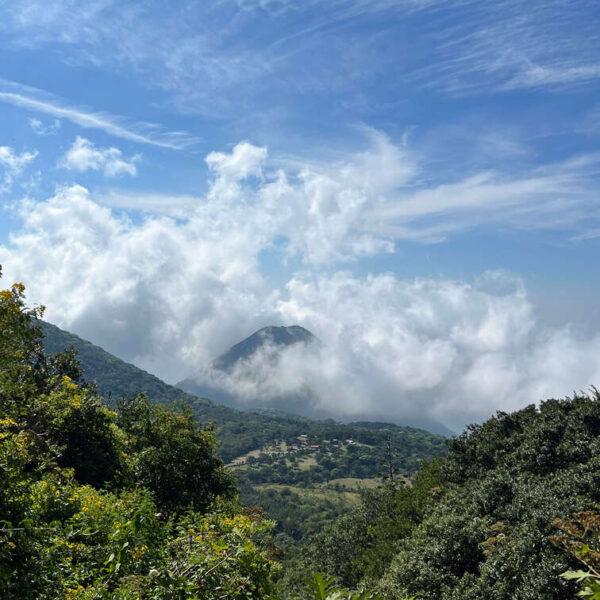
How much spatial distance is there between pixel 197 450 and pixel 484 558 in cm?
2053

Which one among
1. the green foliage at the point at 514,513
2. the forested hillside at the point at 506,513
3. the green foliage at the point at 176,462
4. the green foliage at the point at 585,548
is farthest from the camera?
the green foliage at the point at 176,462

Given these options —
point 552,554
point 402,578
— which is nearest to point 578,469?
point 552,554

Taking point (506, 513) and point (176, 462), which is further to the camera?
point (506, 513)

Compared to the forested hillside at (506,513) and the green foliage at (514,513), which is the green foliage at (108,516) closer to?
the forested hillside at (506,513)

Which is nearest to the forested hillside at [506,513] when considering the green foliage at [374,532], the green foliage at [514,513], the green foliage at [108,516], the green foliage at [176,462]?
the green foliage at [514,513]

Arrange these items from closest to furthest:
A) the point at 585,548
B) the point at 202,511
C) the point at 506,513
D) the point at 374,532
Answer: the point at 585,548 → the point at 202,511 → the point at 506,513 → the point at 374,532

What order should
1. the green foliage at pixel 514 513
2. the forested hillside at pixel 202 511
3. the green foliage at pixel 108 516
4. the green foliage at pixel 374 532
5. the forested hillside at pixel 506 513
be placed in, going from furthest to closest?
the green foliage at pixel 374 532 < the green foliage at pixel 514 513 < the forested hillside at pixel 506 513 < the forested hillside at pixel 202 511 < the green foliage at pixel 108 516

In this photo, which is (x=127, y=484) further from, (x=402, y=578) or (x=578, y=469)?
(x=578, y=469)

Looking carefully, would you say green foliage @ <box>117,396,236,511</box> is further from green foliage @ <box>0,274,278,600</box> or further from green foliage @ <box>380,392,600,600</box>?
green foliage @ <box>380,392,600,600</box>

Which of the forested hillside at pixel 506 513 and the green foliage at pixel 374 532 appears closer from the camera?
the forested hillside at pixel 506 513

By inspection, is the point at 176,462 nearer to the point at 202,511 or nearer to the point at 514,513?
the point at 202,511

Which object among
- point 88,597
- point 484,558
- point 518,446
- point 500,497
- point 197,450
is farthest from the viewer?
point 518,446

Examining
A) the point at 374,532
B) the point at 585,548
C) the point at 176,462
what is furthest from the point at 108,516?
the point at 374,532

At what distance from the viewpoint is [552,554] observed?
22.0 meters
